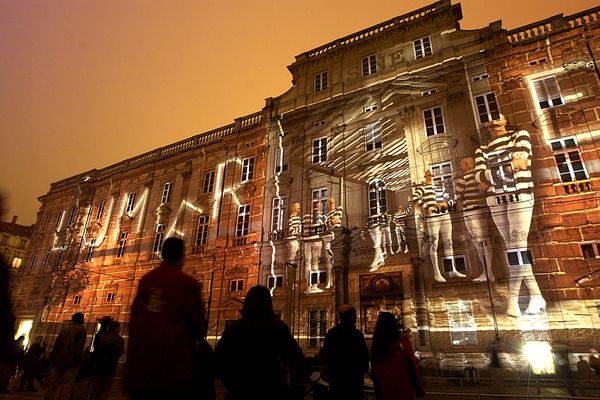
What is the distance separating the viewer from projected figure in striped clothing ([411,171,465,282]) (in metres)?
13.6

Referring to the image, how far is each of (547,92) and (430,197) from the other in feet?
20.9

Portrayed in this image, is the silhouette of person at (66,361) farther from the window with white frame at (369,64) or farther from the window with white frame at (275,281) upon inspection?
the window with white frame at (369,64)

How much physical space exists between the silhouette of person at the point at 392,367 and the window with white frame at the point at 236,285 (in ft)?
48.2

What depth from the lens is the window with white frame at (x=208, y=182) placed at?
21.9 meters

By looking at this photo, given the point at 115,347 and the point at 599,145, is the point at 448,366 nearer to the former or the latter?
the point at 599,145

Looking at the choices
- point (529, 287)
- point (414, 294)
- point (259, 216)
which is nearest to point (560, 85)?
point (529, 287)

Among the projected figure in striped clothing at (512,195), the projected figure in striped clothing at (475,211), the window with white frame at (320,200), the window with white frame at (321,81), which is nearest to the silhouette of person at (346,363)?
the projected figure in striped clothing at (512,195)

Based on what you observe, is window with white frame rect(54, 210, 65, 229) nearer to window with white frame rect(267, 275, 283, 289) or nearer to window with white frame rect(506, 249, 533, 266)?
window with white frame rect(267, 275, 283, 289)

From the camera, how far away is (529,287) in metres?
11.9

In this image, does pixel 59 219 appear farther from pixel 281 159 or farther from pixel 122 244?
pixel 281 159

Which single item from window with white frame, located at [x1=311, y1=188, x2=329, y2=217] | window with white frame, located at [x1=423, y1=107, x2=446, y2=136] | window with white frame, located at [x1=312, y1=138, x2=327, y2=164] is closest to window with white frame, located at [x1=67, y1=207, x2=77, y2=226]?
window with white frame, located at [x1=312, y1=138, x2=327, y2=164]

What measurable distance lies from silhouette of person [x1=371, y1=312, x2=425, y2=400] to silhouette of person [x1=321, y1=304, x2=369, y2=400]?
0.15 metres

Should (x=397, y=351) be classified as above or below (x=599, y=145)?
below

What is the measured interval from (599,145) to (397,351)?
536 inches
